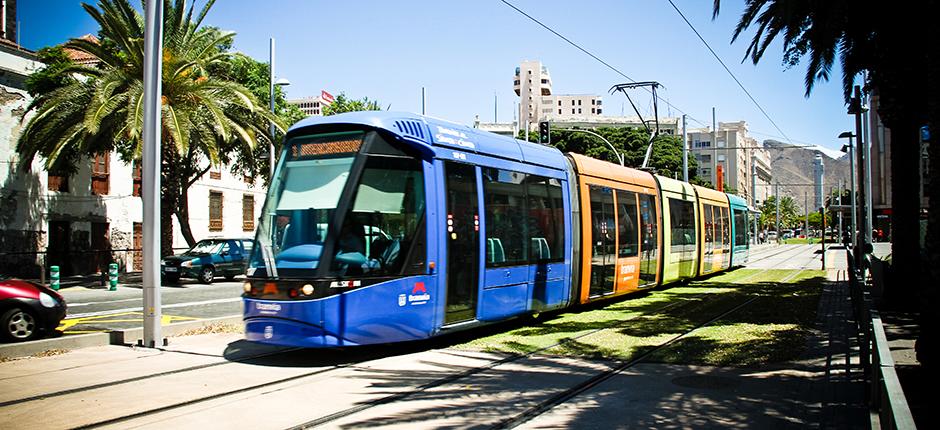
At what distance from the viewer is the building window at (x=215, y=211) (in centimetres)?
3931

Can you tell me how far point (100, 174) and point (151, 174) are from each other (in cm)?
2417

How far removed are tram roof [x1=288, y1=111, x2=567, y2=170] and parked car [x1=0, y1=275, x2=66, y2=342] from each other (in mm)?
5251

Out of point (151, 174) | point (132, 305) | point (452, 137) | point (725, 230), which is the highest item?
point (452, 137)

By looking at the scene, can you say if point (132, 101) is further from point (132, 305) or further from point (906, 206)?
point (906, 206)

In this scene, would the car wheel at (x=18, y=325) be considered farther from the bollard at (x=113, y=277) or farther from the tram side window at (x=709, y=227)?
the tram side window at (x=709, y=227)

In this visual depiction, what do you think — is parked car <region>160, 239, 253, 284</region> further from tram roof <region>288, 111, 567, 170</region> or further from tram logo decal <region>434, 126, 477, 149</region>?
tram logo decal <region>434, 126, 477, 149</region>

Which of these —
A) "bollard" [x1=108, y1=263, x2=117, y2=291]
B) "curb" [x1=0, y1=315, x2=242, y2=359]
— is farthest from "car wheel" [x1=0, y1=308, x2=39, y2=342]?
"bollard" [x1=108, y1=263, x2=117, y2=291]

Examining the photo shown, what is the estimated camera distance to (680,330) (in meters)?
12.1

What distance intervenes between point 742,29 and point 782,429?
14.0 m

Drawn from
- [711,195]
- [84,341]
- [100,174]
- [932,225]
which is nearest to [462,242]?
[932,225]

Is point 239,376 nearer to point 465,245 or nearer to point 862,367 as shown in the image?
point 465,245

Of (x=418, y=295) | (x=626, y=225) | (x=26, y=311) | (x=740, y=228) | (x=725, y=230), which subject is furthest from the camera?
(x=740, y=228)

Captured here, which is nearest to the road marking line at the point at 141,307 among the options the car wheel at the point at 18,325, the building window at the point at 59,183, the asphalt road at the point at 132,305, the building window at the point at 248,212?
the asphalt road at the point at 132,305

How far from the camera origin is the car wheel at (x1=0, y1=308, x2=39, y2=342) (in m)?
11.1
